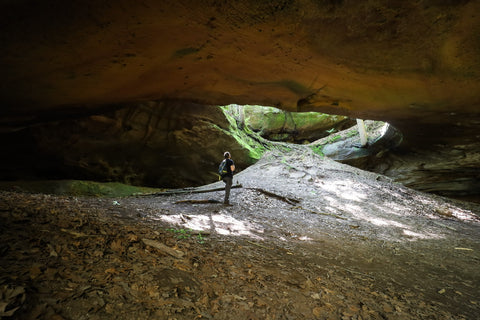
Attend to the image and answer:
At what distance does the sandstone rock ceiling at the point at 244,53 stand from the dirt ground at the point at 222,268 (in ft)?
9.22

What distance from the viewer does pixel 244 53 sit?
15.1 feet

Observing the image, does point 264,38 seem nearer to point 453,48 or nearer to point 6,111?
point 453,48

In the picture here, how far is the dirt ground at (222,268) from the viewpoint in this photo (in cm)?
175

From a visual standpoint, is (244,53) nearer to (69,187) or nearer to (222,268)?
(222,268)

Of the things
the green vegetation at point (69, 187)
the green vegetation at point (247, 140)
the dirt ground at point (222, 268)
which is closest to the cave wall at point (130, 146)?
the green vegetation at point (247, 140)

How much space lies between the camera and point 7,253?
188 centimetres

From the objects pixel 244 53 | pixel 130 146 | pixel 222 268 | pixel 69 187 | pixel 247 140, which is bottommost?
pixel 69 187

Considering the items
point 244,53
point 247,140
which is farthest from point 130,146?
point 244,53

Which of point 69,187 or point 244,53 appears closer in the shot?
point 244,53

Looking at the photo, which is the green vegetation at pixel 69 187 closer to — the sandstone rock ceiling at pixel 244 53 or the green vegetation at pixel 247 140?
the sandstone rock ceiling at pixel 244 53

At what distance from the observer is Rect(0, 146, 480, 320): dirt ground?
5.73 feet

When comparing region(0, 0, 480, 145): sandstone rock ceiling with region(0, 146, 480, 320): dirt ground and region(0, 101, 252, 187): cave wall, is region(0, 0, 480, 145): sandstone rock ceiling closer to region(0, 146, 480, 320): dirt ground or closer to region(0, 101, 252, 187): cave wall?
region(0, 101, 252, 187): cave wall

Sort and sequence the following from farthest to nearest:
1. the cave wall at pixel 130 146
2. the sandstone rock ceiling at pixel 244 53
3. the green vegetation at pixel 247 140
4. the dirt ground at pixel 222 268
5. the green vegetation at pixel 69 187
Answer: the green vegetation at pixel 247 140 → the green vegetation at pixel 69 187 → the cave wall at pixel 130 146 → the sandstone rock ceiling at pixel 244 53 → the dirt ground at pixel 222 268

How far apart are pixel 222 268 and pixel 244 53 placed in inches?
164
